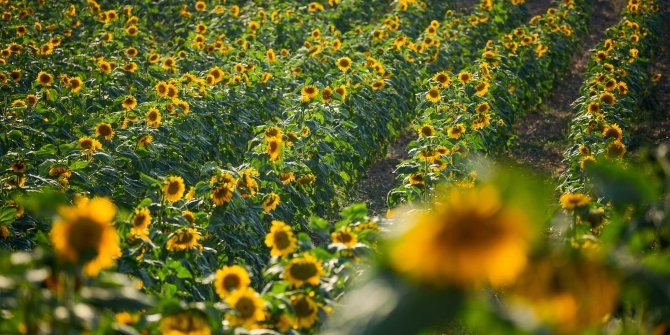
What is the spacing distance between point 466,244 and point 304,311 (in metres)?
1.22

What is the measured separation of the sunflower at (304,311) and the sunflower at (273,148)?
2.39 m

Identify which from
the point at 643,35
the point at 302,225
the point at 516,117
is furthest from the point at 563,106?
the point at 302,225

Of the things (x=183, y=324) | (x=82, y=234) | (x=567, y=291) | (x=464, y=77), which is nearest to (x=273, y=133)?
(x=464, y=77)

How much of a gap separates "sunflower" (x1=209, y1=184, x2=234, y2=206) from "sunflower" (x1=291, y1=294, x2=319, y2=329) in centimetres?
151

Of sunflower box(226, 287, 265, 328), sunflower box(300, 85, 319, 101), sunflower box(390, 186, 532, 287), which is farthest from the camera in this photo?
sunflower box(300, 85, 319, 101)

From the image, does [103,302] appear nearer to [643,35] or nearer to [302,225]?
[302,225]

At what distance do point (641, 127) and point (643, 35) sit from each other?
2.38 metres

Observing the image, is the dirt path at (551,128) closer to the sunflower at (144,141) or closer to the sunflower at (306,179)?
the sunflower at (306,179)

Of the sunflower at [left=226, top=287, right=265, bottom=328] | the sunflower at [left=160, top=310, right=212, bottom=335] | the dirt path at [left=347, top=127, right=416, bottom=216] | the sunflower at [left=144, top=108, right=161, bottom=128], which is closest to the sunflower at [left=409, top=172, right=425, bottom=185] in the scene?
the dirt path at [left=347, top=127, right=416, bottom=216]

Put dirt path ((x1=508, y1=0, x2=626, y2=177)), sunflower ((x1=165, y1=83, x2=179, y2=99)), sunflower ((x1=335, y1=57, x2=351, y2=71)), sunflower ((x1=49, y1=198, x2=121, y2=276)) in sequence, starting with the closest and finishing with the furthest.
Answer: sunflower ((x1=49, y1=198, x2=121, y2=276)), sunflower ((x1=165, y1=83, x2=179, y2=99)), sunflower ((x1=335, y1=57, x2=351, y2=71)), dirt path ((x1=508, y1=0, x2=626, y2=177))

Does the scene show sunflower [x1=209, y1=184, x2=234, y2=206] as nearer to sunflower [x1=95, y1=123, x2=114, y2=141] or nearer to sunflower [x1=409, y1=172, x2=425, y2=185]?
sunflower [x1=409, y1=172, x2=425, y2=185]

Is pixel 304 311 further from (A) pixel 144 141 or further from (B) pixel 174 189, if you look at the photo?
(A) pixel 144 141

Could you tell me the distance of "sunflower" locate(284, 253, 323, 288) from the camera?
6.52 feet

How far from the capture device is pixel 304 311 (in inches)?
76.3
